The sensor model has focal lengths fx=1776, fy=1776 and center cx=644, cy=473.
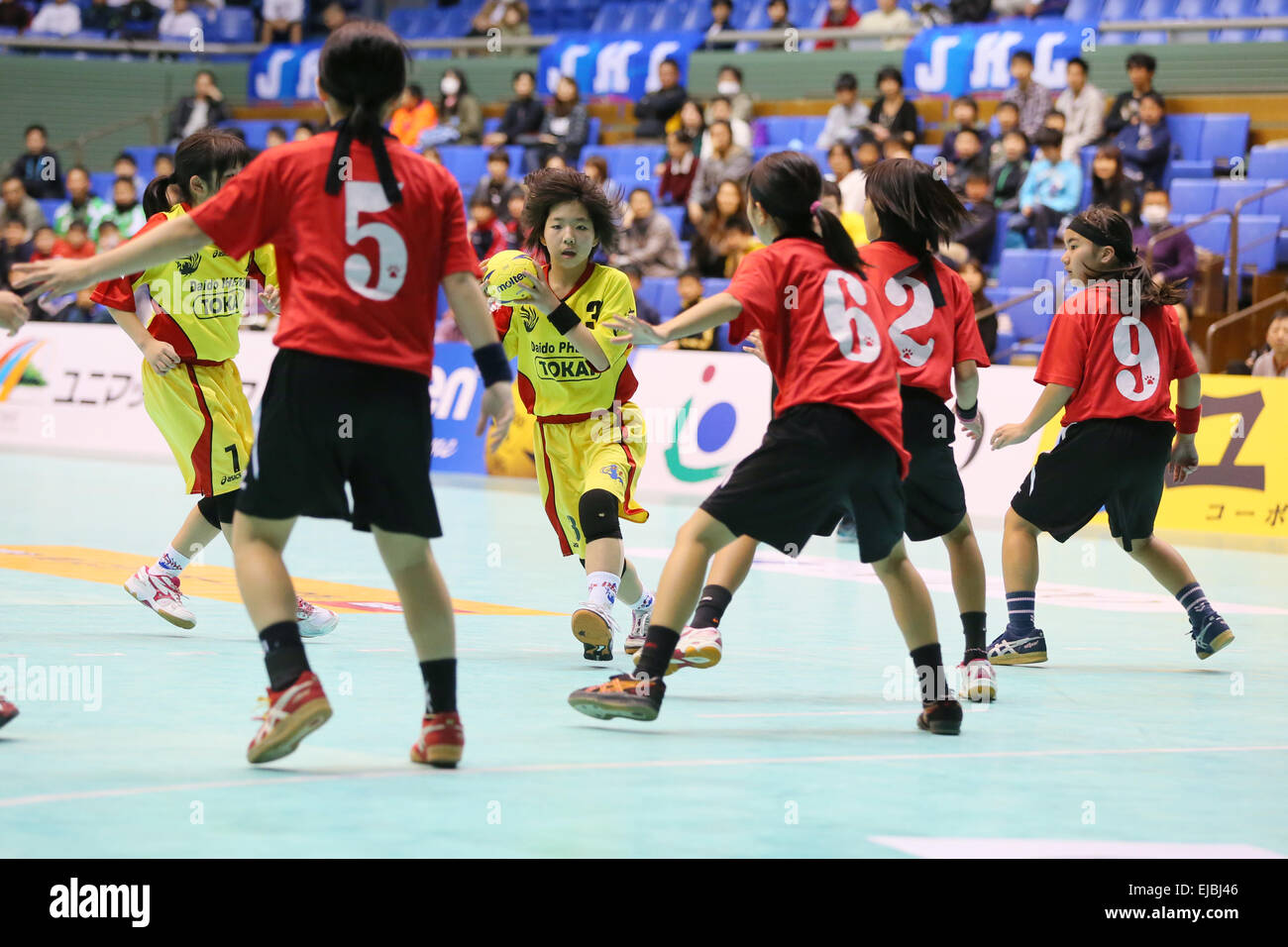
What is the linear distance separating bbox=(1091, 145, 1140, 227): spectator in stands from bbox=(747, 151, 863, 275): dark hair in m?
10.4

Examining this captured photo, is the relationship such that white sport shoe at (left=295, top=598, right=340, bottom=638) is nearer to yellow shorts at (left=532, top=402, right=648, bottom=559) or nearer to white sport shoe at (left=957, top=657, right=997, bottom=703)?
yellow shorts at (left=532, top=402, right=648, bottom=559)

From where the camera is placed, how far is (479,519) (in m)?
13.0

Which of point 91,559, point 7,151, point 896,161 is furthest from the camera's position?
point 7,151

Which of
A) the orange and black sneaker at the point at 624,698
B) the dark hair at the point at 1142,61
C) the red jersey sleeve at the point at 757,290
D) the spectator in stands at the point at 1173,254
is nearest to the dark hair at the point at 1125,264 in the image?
the red jersey sleeve at the point at 757,290

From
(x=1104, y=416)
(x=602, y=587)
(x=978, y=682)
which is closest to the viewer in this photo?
(x=978, y=682)

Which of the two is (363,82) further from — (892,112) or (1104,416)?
(892,112)

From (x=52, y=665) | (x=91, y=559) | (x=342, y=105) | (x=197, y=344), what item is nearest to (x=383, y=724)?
(x=52, y=665)

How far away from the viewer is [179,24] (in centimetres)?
2628

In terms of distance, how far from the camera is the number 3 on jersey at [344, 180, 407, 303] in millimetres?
4797

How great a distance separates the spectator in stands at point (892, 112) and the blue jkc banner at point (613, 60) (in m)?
3.92

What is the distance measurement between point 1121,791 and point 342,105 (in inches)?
114

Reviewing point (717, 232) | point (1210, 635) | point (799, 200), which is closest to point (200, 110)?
point (717, 232)

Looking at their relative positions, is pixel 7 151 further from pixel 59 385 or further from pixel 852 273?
pixel 852 273

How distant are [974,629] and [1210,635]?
1.41 meters
